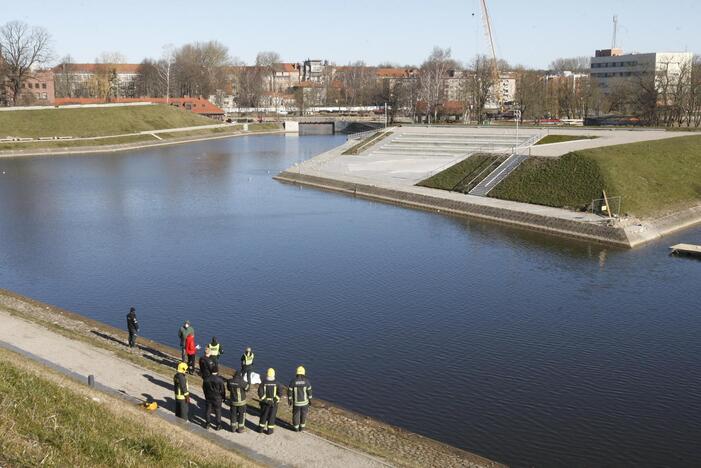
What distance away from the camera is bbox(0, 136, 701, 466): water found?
21.0 metres

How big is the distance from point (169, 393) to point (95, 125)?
4447 inches

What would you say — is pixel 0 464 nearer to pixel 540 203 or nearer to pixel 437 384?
pixel 437 384

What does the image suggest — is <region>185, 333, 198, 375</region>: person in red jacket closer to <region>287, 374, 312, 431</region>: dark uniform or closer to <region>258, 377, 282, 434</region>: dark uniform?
<region>258, 377, 282, 434</region>: dark uniform

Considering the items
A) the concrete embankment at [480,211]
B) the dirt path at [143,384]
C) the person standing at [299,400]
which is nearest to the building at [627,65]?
the concrete embankment at [480,211]

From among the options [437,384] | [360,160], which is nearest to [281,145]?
[360,160]

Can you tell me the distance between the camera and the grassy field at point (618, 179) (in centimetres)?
5356

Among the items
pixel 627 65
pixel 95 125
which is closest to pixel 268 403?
pixel 95 125

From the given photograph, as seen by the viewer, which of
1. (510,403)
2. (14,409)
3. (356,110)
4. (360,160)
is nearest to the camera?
(14,409)

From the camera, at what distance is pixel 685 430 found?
2020 cm

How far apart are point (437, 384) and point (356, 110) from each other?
559 feet

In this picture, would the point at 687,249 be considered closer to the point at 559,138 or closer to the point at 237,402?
the point at 237,402

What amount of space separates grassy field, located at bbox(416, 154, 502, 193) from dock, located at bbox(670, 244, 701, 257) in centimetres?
2190

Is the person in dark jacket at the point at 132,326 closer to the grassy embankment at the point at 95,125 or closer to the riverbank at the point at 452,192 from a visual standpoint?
the riverbank at the point at 452,192

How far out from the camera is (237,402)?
17828 mm
